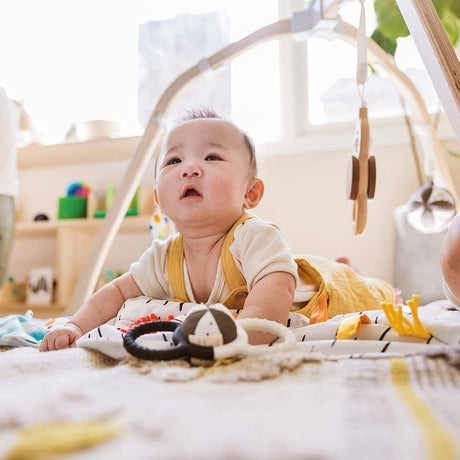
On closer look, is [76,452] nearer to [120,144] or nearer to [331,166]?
[331,166]

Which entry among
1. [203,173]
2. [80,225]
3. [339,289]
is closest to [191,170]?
[203,173]

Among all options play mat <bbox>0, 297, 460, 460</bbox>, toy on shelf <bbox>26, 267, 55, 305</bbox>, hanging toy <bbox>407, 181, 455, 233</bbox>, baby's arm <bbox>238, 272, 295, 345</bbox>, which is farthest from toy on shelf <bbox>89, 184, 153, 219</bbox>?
play mat <bbox>0, 297, 460, 460</bbox>

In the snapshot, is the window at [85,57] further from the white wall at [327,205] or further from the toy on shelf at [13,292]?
the toy on shelf at [13,292]

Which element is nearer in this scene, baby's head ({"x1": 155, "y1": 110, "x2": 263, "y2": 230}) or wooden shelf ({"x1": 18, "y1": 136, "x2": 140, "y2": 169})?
baby's head ({"x1": 155, "y1": 110, "x2": 263, "y2": 230})

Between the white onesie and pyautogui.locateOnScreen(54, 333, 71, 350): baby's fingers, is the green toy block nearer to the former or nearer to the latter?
the white onesie

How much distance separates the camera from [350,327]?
1.79ft

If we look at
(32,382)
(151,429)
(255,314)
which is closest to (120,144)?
(255,314)

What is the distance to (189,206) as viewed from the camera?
750 millimetres

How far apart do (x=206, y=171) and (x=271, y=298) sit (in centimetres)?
26

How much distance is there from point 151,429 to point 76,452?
0.04 meters

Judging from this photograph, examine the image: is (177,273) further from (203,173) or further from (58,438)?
(58,438)

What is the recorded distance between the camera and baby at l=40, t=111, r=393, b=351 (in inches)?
28.0

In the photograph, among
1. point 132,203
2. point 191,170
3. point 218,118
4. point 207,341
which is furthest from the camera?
point 132,203

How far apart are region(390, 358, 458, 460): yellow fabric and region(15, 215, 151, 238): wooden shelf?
1.89 meters
